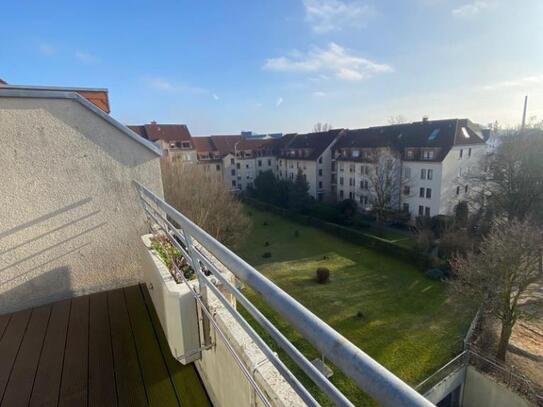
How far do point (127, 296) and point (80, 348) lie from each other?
88 cm

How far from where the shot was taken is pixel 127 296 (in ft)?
10.9

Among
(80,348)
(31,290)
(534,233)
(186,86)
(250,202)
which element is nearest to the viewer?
(80,348)

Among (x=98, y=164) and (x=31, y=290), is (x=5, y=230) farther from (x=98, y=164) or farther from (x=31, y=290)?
(x=98, y=164)

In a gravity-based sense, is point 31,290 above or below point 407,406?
below

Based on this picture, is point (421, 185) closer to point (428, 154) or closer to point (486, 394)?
point (428, 154)

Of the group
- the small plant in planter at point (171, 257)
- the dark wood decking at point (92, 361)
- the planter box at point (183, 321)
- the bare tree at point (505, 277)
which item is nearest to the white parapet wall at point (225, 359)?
the planter box at point (183, 321)

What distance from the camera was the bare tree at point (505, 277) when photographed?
8953 mm

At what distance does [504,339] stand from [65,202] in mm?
11720

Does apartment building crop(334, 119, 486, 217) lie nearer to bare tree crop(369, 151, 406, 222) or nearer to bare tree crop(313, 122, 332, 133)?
bare tree crop(369, 151, 406, 222)

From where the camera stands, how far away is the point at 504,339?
8.88 meters


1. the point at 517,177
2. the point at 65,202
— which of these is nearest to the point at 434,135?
the point at 517,177

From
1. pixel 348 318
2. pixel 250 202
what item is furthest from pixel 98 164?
pixel 250 202

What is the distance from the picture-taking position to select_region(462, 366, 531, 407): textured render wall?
7.68m

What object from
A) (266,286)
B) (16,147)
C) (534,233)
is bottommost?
(534,233)
